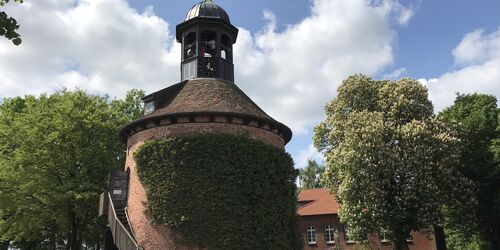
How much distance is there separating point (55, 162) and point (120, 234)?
8586 millimetres

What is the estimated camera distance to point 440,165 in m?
23.1

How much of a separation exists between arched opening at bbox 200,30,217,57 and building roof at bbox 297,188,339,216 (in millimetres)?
19389

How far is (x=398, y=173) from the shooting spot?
925 inches

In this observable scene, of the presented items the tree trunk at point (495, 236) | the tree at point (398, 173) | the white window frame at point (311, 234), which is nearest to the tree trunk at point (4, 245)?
the white window frame at point (311, 234)

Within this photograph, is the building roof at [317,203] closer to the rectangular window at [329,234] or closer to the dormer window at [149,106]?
the rectangular window at [329,234]

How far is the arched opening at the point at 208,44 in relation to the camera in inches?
872

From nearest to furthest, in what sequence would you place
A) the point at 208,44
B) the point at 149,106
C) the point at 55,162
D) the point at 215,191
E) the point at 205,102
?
the point at 215,191, the point at 205,102, the point at 149,106, the point at 208,44, the point at 55,162

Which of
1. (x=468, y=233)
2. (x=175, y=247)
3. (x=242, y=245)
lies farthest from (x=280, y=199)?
(x=468, y=233)

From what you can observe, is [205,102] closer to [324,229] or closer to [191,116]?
[191,116]

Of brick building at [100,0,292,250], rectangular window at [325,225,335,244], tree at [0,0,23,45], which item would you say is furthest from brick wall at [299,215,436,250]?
tree at [0,0,23,45]

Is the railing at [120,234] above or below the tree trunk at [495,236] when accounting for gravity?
above

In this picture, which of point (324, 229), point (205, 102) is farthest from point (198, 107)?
point (324, 229)

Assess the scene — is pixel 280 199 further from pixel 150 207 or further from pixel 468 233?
pixel 468 233

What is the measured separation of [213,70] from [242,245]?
8414 millimetres
